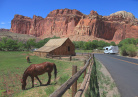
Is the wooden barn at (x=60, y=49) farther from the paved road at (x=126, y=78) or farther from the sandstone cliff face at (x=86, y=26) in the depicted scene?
the sandstone cliff face at (x=86, y=26)

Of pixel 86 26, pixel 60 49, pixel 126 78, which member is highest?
pixel 86 26

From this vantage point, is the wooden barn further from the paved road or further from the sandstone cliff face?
the sandstone cliff face

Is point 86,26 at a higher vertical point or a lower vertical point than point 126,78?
higher

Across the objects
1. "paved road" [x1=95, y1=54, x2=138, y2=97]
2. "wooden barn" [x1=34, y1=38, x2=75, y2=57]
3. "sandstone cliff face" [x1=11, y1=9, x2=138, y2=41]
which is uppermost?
"sandstone cliff face" [x1=11, y1=9, x2=138, y2=41]

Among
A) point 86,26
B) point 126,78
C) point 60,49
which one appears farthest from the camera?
point 86,26

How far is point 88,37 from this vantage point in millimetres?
96625

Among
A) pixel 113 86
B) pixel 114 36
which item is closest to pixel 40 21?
pixel 114 36

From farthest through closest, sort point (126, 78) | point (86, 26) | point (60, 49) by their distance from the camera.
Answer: point (86, 26)
point (60, 49)
point (126, 78)

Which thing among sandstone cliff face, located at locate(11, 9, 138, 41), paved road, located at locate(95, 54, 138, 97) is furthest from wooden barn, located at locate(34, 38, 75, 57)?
sandstone cliff face, located at locate(11, 9, 138, 41)

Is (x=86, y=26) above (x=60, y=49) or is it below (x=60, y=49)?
above

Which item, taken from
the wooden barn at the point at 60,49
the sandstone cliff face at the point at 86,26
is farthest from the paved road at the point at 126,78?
the sandstone cliff face at the point at 86,26

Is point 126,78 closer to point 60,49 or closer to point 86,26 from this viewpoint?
point 60,49

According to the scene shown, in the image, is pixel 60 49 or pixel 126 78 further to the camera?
pixel 60 49

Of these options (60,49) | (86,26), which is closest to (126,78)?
(60,49)
